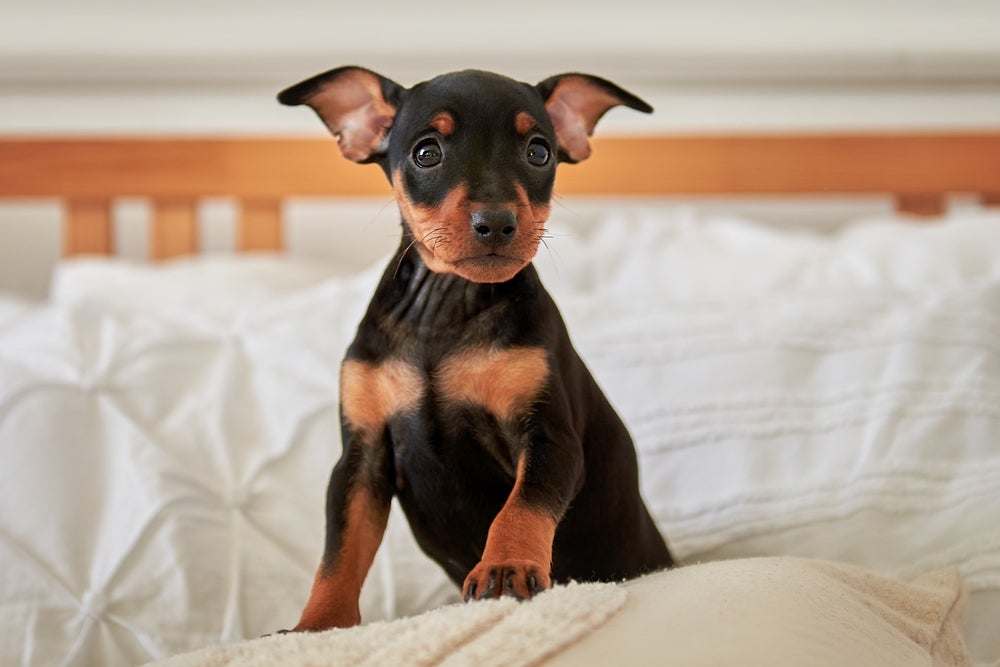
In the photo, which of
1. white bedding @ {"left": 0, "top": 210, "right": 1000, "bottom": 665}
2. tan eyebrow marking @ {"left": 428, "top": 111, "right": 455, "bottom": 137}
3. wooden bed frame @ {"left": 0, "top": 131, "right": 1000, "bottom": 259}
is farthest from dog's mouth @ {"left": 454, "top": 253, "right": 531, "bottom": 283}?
wooden bed frame @ {"left": 0, "top": 131, "right": 1000, "bottom": 259}

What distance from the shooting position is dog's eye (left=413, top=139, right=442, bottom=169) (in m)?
0.74

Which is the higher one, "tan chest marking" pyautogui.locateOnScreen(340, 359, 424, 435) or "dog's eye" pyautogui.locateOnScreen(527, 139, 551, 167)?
"dog's eye" pyautogui.locateOnScreen(527, 139, 551, 167)

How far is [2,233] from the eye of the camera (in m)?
2.46

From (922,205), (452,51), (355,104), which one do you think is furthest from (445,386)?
(922,205)

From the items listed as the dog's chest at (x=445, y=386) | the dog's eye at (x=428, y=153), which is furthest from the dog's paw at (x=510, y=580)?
the dog's eye at (x=428, y=153)

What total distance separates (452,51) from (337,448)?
1.33 meters

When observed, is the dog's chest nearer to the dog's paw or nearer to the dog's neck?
the dog's neck

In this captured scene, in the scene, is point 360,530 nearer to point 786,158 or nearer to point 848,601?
point 848,601

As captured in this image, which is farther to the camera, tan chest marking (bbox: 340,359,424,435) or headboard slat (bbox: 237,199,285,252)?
headboard slat (bbox: 237,199,285,252)

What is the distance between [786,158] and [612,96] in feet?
4.47

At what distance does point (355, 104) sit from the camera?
84 cm

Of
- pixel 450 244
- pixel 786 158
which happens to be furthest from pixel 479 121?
pixel 786 158

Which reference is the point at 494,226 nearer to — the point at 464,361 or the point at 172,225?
the point at 464,361

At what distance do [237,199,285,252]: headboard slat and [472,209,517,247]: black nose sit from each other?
1.60 metres
